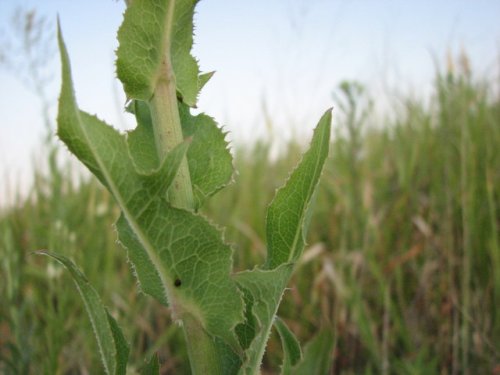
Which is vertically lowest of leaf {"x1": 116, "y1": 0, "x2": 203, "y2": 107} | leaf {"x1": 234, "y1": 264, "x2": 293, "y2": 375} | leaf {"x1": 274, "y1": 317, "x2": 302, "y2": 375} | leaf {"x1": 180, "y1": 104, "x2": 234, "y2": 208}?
leaf {"x1": 274, "y1": 317, "x2": 302, "y2": 375}

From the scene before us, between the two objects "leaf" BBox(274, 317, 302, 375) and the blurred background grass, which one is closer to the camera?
"leaf" BBox(274, 317, 302, 375)

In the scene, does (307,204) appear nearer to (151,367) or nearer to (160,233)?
(160,233)

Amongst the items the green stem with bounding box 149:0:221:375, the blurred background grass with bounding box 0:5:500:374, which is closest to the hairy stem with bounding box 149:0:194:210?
the green stem with bounding box 149:0:221:375

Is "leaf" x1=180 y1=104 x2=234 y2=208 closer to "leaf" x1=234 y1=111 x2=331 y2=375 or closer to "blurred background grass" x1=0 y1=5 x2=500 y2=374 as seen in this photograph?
"leaf" x1=234 y1=111 x2=331 y2=375

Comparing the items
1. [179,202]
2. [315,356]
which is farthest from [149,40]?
[315,356]

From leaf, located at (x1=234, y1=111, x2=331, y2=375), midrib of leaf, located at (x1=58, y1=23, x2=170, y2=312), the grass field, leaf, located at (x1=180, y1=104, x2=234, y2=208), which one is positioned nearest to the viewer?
midrib of leaf, located at (x1=58, y1=23, x2=170, y2=312)

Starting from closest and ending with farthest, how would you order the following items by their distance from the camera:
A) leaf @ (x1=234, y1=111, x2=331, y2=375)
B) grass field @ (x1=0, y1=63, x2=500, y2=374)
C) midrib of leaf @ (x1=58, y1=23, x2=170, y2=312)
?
1. midrib of leaf @ (x1=58, y1=23, x2=170, y2=312)
2. leaf @ (x1=234, y1=111, x2=331, y2=375)
3. grass field @ (x1=0, y1=63, x2=500, y2=374)
